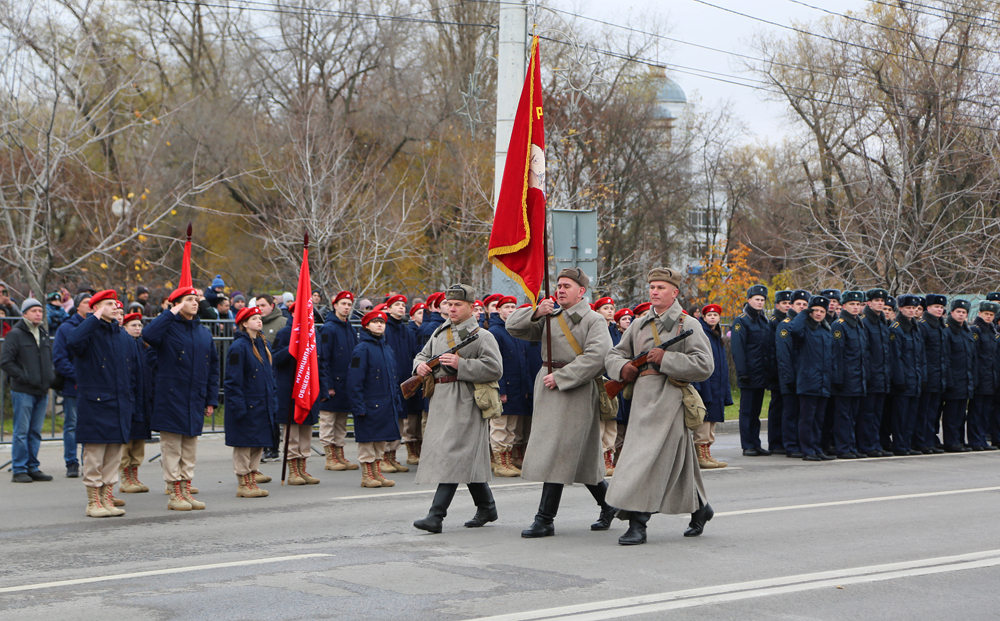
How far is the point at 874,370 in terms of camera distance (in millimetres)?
15227

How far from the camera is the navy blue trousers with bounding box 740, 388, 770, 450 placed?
15.4 m

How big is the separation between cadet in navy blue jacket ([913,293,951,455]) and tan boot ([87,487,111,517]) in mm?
11651

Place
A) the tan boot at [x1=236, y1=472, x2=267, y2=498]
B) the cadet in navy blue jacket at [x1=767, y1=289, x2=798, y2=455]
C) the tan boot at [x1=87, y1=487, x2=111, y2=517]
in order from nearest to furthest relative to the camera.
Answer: the tan boot at [x1=87, y1=487, x2=111, y2=517] < the tan boot at [x1=236, y1=472, x2=267, y2=498] < the cadet in navy blue jacket at [x1=767, y1=289, x2=798, y2=455]

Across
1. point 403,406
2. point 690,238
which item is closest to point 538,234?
point 403,406

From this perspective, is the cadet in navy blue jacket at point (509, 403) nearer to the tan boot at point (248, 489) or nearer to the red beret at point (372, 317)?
the red beret at point (372, 317)

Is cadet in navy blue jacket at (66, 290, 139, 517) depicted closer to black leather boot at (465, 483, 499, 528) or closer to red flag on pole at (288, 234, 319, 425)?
red flag on pole at (288, 234, 319, 425)

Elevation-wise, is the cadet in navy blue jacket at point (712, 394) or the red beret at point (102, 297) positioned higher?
the red beret at point (102, 297)

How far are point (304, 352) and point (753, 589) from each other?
22.9 feet

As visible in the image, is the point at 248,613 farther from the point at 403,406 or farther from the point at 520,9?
the point at 520,9

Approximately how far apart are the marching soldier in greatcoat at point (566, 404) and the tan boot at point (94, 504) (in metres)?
4.04

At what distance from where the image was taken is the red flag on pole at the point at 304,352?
480 inches

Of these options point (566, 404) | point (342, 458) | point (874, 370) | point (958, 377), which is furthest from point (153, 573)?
point (958, 377)

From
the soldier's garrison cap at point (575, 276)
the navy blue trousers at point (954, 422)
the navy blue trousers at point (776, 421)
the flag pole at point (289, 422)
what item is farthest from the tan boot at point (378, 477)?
the navy blue trousers at point (954, 422)

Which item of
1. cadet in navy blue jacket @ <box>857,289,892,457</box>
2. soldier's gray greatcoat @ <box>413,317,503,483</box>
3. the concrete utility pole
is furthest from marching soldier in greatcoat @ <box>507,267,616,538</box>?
the concrete utility pole
